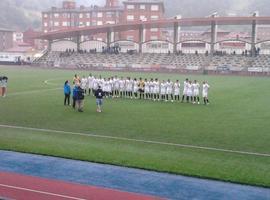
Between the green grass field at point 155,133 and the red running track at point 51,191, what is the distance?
2374 mm

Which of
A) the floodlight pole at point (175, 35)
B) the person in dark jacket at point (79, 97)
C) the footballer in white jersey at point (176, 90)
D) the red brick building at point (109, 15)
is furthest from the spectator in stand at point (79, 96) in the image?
the red brick building at point (109, 15)

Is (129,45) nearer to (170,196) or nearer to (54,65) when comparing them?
(54,65)

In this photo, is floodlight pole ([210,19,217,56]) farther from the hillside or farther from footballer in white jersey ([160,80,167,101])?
the hillside

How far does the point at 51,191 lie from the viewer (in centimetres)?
1092

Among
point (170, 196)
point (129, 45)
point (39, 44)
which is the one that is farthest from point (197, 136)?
point (39, 44)

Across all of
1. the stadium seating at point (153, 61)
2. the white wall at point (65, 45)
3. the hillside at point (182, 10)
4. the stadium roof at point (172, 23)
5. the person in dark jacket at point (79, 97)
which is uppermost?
the hillside at point (182, 10)

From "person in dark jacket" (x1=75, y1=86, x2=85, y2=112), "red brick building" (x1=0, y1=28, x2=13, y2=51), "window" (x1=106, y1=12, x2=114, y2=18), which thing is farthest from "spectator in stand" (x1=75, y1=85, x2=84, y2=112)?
"red brick building" (x1=0, y1=28, x2=13, y2=51)

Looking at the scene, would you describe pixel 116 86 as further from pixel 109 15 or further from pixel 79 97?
pixel 109 15

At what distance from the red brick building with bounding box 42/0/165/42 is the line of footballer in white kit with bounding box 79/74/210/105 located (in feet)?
238

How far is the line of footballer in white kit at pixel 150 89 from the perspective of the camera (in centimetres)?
2903

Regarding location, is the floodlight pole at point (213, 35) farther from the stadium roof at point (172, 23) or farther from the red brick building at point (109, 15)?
the red brick building at point (109, 15)

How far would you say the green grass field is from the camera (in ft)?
44.1

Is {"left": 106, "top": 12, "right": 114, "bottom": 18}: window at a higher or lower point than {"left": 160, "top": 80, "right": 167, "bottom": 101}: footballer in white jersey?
higher

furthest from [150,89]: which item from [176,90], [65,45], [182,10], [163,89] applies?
[182,10]
